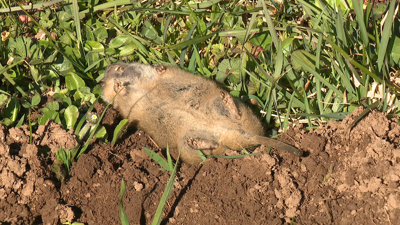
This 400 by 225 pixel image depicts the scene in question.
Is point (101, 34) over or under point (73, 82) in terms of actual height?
over

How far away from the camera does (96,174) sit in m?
3.44

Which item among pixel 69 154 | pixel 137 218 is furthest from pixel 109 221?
pixel 69 154

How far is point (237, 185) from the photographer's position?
325cm

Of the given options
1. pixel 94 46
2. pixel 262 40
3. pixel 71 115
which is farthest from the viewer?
pixel 94 46

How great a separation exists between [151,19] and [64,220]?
2.55 metres

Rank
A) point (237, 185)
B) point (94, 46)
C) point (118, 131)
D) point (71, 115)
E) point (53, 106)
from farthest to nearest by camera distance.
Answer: point (94, 46)
point (53, 106)
point (71, 115)
point (118, 131)
point (237, 185)

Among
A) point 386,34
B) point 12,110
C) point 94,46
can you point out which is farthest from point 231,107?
point 12,110

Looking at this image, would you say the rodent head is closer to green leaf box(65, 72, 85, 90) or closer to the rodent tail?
green leaf box(65, 72, 85, 90)

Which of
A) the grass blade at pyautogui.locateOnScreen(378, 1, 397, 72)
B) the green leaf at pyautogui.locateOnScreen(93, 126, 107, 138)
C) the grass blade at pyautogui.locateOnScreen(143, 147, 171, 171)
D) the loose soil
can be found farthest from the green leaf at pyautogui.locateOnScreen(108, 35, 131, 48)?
the grass blade at pyautogui.locateOnScreen(378, 1, 397, 72)

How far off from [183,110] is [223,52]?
0.94 metres

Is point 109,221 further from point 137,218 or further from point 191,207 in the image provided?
point 191,207

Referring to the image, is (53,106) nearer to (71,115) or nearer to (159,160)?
(71,115)

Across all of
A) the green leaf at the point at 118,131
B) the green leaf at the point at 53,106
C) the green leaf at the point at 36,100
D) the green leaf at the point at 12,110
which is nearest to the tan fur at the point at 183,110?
the green leaf at the point at 118,131

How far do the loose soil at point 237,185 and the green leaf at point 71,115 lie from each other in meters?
0.28
